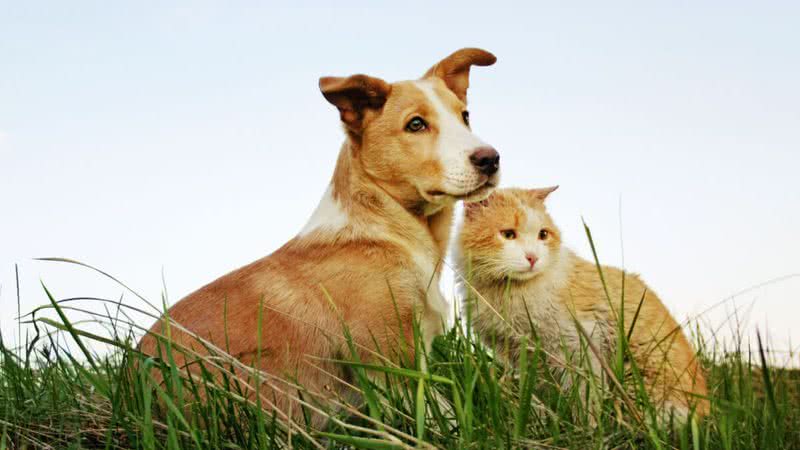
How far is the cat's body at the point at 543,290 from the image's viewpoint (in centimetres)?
468

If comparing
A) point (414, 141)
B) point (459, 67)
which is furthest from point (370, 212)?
point (459, 67)

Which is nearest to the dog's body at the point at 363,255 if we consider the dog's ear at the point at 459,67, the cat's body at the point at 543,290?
the dog's ear at the point at 459,67

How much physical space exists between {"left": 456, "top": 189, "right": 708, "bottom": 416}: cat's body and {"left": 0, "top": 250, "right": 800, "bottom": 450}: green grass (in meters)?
0.82

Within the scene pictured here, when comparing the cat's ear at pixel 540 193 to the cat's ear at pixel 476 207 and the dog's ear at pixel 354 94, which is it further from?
the dog's ear at pixel 354 94

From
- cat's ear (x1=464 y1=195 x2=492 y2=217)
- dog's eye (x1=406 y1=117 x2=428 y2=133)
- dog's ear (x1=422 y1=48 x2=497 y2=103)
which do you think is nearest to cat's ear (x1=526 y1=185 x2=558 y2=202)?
cat's ear (x1=464 y1=195 x2=492 y2=217)

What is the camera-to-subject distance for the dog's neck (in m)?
3.95

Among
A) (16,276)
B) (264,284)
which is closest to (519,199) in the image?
(264,284)

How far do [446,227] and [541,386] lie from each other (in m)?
1.10

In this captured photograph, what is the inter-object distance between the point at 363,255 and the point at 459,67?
4.32 feet

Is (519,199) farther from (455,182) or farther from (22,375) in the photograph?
(22,375)

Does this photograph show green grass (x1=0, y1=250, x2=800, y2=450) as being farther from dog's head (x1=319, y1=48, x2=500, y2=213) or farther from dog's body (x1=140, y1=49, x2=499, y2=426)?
dog's head (x1=319, y1=48, x2=500, y2=213)

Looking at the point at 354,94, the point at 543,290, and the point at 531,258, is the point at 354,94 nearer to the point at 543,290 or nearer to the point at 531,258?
the point at 531,258

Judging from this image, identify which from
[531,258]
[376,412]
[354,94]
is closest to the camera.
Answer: [376,412]

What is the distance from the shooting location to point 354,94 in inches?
160
